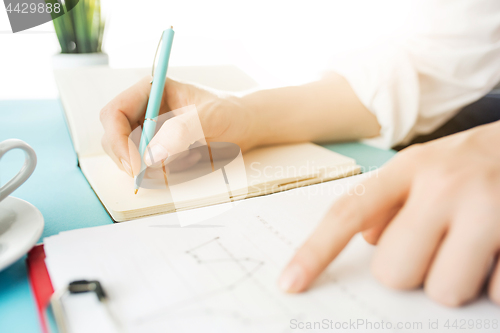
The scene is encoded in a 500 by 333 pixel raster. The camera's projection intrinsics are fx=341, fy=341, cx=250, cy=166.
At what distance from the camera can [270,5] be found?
128 cm

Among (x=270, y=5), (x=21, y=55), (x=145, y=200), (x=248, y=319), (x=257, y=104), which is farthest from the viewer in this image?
(x=270, y=5)

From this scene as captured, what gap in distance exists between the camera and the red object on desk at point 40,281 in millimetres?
198

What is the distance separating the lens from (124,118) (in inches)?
16.6

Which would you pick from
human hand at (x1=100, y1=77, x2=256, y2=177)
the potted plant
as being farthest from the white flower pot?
human hand at (x1=100, y1=77, x2=256, y2=177)

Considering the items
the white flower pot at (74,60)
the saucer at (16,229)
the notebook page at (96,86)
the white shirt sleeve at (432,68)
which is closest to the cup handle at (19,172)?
the saucer at (16,229)

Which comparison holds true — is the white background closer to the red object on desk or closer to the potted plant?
the potted plant

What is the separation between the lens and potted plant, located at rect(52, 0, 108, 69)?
0.82 m

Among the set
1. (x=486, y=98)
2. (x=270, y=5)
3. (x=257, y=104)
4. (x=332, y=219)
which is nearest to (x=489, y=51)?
(x=486, y=98)

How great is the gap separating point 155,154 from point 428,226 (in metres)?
0.26

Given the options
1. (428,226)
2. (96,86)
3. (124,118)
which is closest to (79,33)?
(96,86)

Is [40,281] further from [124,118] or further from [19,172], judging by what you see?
[124,118]

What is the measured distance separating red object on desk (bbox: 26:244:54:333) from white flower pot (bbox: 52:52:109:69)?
69 centimetres

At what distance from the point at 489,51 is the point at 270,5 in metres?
0.92

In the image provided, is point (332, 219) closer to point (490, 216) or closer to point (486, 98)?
point (490, 216)
